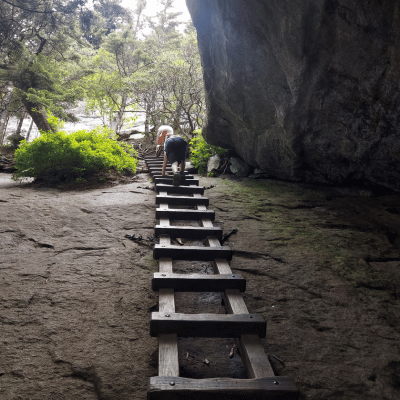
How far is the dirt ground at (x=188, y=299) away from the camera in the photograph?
205cm

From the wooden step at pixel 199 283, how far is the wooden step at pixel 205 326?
22.3 inches

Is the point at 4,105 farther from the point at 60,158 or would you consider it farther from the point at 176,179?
the point at 176,179

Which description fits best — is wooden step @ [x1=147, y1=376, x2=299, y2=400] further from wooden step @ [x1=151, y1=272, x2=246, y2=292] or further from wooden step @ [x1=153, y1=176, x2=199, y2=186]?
wooden step @ [x1=153, y1=176, x2=199, y2=186]

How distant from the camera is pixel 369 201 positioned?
5492 mm

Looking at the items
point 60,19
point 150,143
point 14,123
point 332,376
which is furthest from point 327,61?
point 14,123

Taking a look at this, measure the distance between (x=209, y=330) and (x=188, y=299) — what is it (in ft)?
2.36

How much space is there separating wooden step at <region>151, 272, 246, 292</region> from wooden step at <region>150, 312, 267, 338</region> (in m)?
0.57

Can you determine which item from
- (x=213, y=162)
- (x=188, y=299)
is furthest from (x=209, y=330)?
(x=213, y=162)

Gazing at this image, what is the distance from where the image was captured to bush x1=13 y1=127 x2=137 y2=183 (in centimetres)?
745

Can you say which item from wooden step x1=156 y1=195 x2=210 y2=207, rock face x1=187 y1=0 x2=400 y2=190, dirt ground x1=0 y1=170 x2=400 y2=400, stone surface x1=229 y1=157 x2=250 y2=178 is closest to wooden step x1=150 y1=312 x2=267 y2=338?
dirt ground x1=0 y1=170 x2=400 y2=400

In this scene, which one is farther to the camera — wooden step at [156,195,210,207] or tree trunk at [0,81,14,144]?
tree trunk at [0,81,14,144]

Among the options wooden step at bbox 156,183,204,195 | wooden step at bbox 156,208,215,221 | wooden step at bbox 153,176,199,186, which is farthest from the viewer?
wooden step at bbox 153,176,199,186

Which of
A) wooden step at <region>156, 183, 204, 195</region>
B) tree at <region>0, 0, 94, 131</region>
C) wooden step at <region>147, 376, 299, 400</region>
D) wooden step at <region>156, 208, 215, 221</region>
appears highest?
tree at <region>0, 0, 94, 131</region>

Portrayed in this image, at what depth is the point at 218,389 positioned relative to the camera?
1791mm
